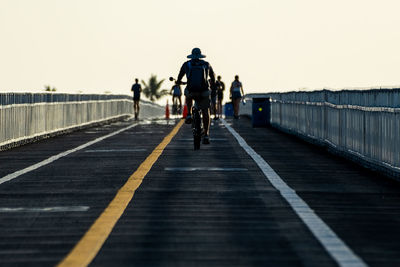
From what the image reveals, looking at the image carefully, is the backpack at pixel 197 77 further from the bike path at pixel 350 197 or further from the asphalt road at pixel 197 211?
the asphalt road at pixel 197 211

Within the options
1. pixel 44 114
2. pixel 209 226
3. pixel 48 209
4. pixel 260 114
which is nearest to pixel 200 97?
pixel 44 114

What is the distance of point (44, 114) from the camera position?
31.1 m

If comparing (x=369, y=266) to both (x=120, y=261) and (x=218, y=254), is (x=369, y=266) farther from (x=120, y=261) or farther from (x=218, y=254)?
(x=120, y=261)

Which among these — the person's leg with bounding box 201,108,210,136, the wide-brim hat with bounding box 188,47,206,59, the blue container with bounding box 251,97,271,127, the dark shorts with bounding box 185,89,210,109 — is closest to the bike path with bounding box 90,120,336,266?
the dark shorts with bounding box 185,89,210,109

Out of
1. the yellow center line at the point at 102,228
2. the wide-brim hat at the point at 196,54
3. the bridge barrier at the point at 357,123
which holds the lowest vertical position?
the yellow center line at the point at 102,228

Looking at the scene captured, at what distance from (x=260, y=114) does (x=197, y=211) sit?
95.2 feet

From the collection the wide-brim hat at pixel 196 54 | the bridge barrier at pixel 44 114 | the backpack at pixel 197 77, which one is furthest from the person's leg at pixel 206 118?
the bridge barrier at pixel 44 114

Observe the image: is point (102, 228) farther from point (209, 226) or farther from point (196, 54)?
point (196, 54)

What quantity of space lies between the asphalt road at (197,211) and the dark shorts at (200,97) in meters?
3.45

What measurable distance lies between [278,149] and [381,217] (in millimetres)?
12427

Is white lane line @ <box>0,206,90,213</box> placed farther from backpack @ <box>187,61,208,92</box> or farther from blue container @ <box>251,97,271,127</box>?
blue container @ <box>251,97,271,127</box>

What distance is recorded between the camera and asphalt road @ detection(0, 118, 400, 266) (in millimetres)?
8602

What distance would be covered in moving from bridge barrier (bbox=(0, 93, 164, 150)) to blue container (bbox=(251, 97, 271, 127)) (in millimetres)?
6525

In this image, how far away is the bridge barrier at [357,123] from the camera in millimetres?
16422
